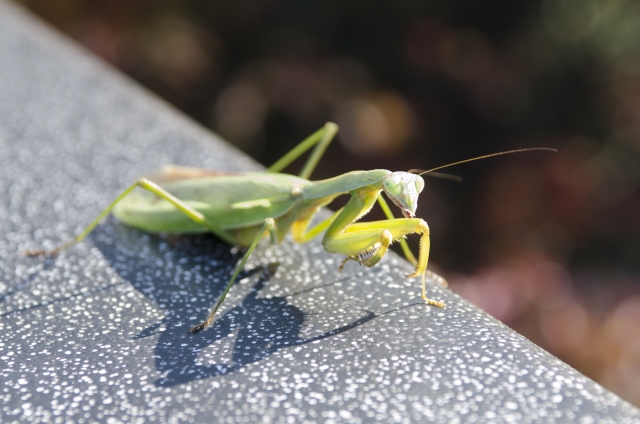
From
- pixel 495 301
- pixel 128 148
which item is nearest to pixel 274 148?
pixel 495 301

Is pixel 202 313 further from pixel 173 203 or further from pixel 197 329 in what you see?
pixel 173 203

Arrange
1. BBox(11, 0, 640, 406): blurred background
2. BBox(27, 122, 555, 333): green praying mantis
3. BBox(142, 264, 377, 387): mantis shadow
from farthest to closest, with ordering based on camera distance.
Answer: BBox(11, 0, 640, 406): blurred background
BBox(27, 122, 555, 333): green praying mantis
BBox(142, 264, 377, 387): mantis shadow

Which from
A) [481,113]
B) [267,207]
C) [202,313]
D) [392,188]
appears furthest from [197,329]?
[481,113]

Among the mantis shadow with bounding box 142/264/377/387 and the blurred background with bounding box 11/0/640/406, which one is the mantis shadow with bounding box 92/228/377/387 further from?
the blurred background with bounding box 11/0/640/406

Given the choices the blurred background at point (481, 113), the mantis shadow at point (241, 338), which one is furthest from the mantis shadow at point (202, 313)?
the blurred background at point (481, 113)

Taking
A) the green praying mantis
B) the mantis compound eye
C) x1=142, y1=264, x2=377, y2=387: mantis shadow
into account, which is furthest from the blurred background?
x1=142, y1=264, x2=377, y2=387: mantis shadow

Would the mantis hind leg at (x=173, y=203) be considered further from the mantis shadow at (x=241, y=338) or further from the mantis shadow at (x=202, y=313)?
the mantis shadow at (x=241, y=338)
